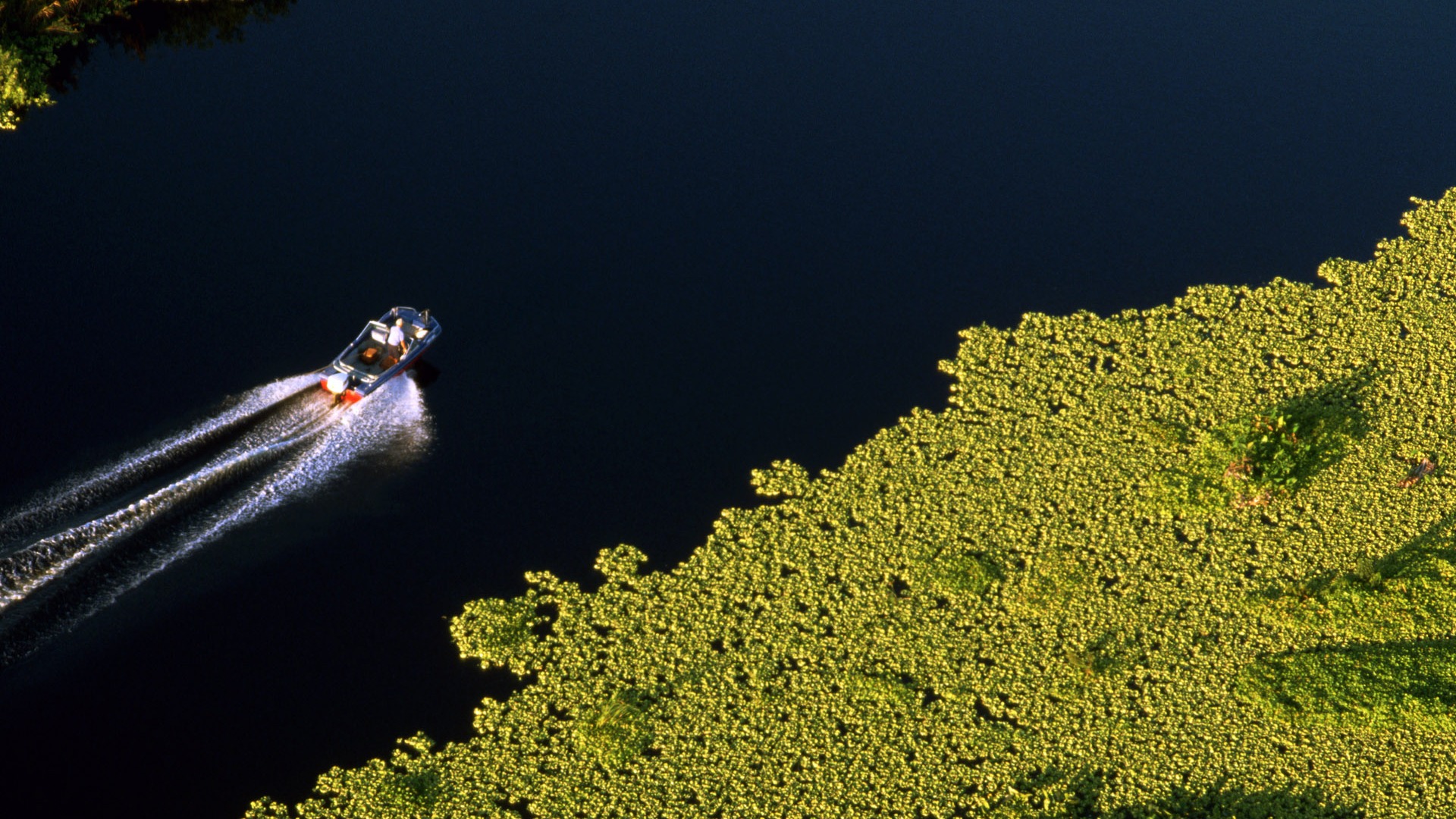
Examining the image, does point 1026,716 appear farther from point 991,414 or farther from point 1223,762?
point 991,414

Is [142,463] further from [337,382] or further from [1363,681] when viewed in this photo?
[1363,681]

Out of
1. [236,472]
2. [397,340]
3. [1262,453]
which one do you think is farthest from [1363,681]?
[236,472]

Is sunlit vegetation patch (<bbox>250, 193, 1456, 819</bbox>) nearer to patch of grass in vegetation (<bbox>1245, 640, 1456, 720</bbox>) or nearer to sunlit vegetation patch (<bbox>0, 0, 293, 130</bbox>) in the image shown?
patch of grass in vegetation (<bbox>1245, 640, 1456, 720</bbox>)

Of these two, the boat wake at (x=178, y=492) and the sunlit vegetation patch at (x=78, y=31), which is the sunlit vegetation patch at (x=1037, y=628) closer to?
the boat wake at (x=178, y=492)

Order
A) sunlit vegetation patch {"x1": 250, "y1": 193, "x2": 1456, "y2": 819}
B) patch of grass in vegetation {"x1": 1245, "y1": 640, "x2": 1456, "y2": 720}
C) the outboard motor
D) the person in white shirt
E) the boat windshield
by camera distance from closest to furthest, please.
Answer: sunlit vegetation patch {"x1": 250, "y1": 193, "x2": 1456, "y2": 819} → patch of grass in vegetation {"x1": 1245, "y1": 640, "x2": 1456, "y2": 720} → the outboard motor → the boat windshield → the person in white shirt

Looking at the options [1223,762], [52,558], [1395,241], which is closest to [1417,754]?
[1223,762]

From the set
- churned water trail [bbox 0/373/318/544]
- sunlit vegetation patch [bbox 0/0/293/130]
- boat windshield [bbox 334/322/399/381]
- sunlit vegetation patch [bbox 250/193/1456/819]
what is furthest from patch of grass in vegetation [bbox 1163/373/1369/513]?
sunlit vegetation patch [bbox 0/0/293/130]
